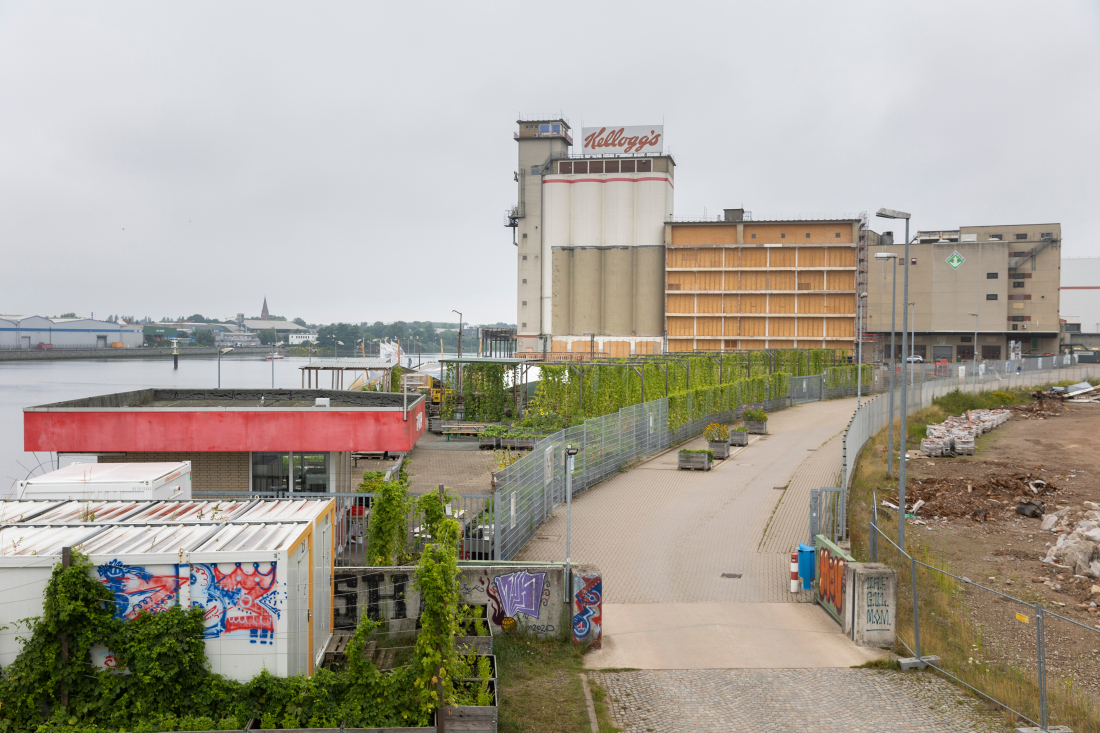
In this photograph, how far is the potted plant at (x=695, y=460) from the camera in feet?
98.0

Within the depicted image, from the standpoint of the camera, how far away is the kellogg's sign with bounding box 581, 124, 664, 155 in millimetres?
101875

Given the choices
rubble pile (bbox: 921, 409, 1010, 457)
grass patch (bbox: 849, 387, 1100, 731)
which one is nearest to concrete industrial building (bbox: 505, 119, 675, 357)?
rubble pile (bbox: 921, 409, 1010, 457)

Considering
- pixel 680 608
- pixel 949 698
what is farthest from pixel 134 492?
pixel 949 698

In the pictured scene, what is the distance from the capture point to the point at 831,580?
573 inches

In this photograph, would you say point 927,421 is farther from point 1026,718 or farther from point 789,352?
point 1026,718

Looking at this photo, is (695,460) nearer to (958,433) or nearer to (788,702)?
(958,433)

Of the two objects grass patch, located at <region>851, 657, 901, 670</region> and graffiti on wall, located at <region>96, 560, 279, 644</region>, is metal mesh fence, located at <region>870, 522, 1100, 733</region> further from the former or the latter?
graffiti on wall, located at <region>96, 560, 279, 644</region>

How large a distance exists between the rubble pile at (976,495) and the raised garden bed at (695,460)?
21.1 feet

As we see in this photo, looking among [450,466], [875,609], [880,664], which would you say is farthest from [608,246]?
[880,664]

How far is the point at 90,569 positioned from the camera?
9023 millimetres

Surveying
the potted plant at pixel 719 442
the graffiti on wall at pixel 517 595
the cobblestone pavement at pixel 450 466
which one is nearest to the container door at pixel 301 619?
the graffiti on wall at pixel 517 595

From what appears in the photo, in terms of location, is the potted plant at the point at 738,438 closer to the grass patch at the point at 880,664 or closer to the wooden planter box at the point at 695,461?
the wooden planter box at the point at 695,461

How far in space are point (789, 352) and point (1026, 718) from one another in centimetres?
5618

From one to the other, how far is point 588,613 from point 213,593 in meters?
5.95
